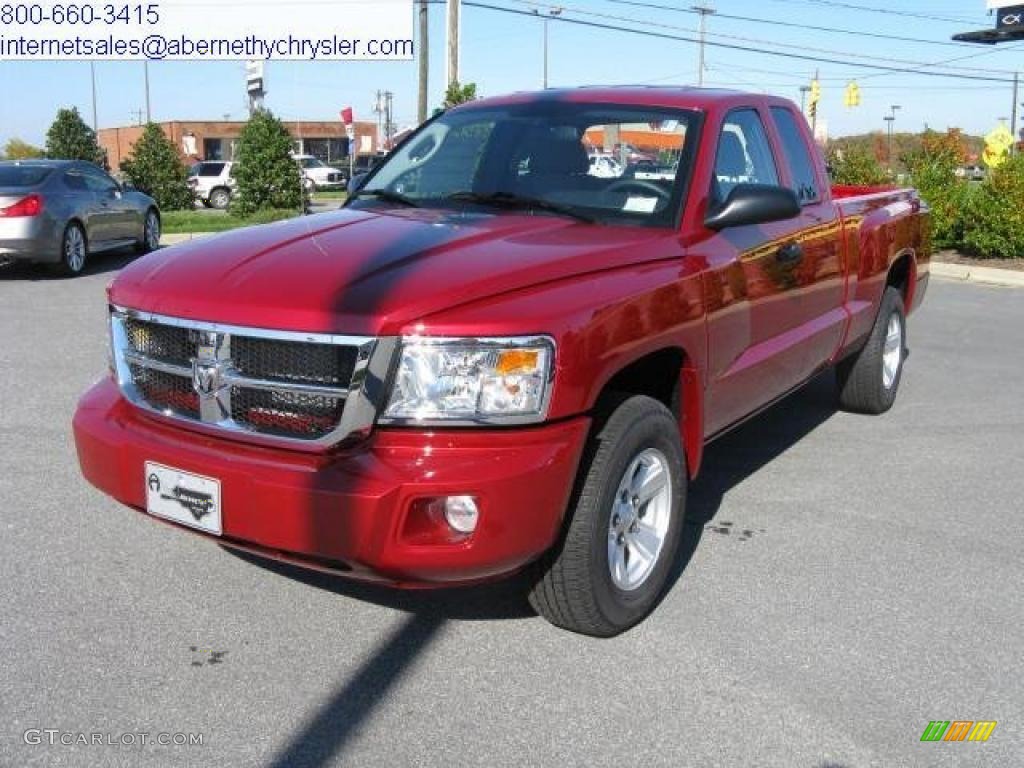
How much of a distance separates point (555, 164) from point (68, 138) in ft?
101

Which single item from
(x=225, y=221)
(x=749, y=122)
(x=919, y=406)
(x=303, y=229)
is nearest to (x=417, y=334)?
(x=303, y=229)

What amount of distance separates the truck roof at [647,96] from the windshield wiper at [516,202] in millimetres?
750

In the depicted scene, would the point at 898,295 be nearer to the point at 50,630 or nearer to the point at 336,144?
the point at 50,630

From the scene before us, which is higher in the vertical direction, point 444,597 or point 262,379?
point 262,379

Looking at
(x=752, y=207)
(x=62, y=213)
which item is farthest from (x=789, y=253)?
(x=62, y=213)

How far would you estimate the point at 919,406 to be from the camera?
699 cm

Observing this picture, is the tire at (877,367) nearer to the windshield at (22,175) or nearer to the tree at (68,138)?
the windshield at (22,175)

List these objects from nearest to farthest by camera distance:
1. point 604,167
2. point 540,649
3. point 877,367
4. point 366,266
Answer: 1. point 366,266
2. point 540,649
3. point 604,167
4. point 877,367

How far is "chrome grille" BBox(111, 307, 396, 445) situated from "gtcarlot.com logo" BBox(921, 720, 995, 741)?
1.86 m

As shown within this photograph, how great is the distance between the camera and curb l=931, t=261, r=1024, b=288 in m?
14.1

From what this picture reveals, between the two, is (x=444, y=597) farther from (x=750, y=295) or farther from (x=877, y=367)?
(x=877, y=367)

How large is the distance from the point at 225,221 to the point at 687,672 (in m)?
19.7

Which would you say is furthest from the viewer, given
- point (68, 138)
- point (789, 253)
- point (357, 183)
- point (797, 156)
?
point (68, 138)

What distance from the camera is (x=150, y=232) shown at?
15344 mm
